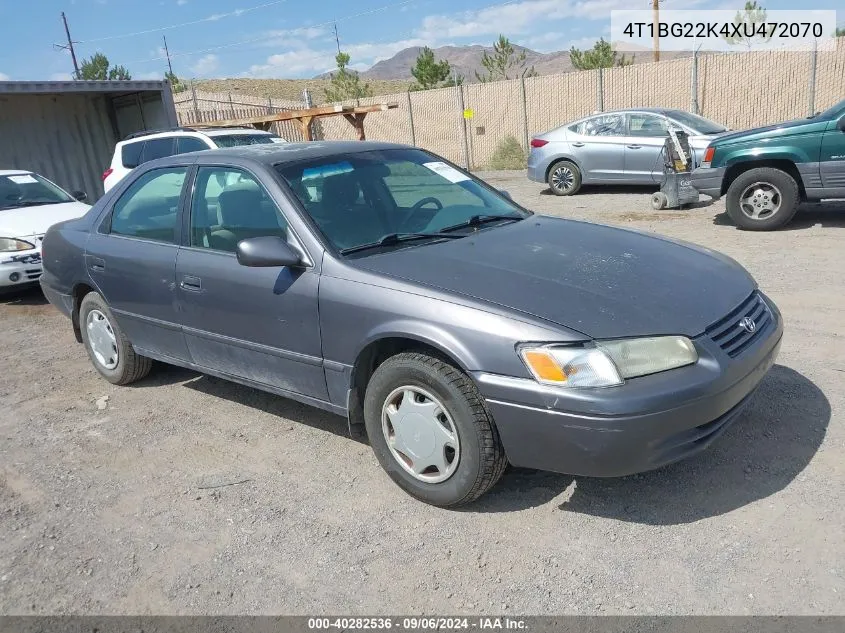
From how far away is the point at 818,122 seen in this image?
7738mm

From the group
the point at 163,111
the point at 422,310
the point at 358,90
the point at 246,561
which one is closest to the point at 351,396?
the point at 422,310

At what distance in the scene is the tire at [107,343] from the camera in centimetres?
474

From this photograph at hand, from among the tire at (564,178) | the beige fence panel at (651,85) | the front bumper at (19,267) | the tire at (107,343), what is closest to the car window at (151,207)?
the tire at (107,343)

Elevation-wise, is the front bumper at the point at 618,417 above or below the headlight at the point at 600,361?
below

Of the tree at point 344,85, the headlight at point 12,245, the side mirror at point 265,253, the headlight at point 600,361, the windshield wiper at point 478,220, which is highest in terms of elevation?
the tree at point 344,85

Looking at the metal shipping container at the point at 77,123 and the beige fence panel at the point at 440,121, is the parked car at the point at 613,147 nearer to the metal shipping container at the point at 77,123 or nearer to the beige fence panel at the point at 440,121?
the metal shipping container at the point at 77,123

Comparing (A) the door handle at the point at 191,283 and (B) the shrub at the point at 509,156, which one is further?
(B) the shrub at the point at 509,156

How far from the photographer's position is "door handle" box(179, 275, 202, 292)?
383 centimetres

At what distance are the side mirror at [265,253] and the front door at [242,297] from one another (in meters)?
0.10

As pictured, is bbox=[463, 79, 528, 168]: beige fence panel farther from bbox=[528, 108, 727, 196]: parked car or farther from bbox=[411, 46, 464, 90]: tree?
bbox=[411, 46, 464, 90]: tree

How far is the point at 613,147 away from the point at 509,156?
8.89 meters

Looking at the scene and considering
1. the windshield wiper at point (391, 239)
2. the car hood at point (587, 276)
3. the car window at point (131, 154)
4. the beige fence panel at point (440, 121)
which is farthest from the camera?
the beige fence panel at point (440, 121)

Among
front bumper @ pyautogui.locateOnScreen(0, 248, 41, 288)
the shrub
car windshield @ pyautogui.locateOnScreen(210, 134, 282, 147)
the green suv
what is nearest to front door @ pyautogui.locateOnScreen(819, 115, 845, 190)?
the green suv

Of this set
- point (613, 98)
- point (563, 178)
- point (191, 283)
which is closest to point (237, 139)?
point (563, 178)
